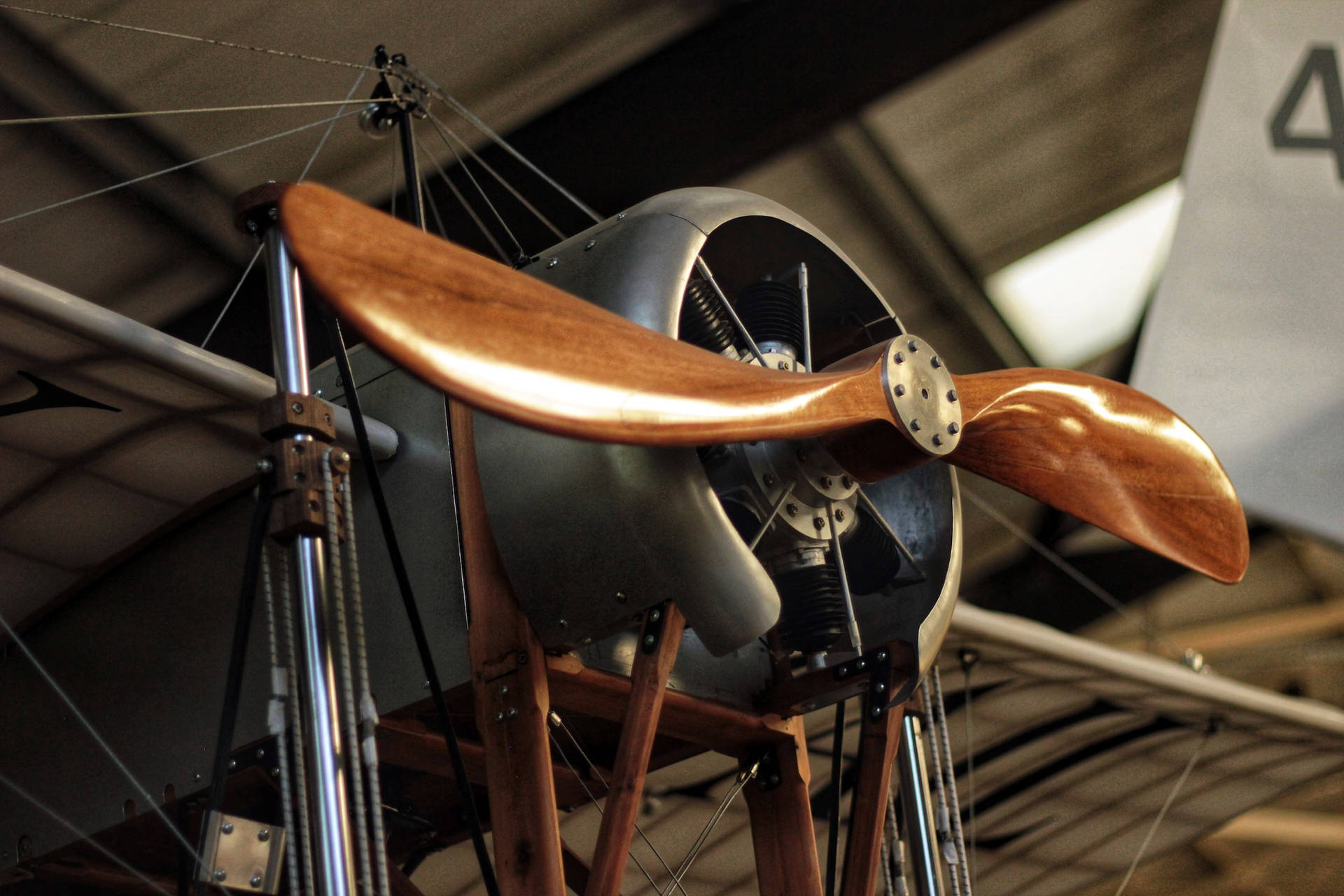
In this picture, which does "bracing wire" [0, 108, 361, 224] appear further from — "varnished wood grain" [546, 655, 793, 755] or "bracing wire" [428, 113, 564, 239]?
"varnished wood grain" [546, 655, 793, 755]

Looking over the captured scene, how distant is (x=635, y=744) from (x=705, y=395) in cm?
76

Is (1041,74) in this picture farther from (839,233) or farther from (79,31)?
(79,31)

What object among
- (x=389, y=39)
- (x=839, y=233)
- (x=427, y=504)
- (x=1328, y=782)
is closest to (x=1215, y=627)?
(x=1328, y=782)

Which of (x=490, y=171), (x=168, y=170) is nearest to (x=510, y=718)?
(x=490, y=171)

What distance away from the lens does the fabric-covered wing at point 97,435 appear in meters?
2.63

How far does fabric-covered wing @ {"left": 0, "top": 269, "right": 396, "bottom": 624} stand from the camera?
263cm

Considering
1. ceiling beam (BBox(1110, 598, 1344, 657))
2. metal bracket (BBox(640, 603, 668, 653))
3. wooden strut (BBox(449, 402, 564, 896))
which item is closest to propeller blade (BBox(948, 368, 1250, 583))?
metal bracket (BBox(640, 603, 668, 653))

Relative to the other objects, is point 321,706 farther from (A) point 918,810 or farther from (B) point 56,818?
(A) point 918,810

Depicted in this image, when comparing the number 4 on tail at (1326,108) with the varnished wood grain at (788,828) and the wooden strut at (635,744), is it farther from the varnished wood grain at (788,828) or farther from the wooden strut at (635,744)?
the wooden strut at (635,744)

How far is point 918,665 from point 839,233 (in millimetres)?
5169

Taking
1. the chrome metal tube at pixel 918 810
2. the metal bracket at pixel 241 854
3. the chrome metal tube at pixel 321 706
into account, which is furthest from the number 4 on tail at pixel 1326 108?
the metal bracket at pixel 241 854

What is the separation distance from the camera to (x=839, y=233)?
25.9 ft

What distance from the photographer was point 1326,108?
17.5ft

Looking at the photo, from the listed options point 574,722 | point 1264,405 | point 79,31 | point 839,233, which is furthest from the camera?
point 839,233
